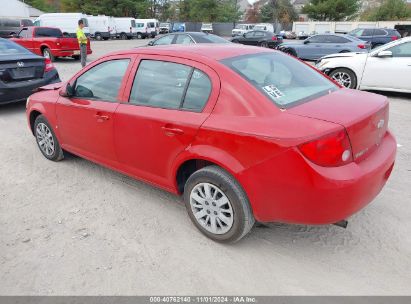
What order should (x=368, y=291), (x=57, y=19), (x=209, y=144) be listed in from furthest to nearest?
(x=57, y=19) → (x=209, y=144) → (x=368, y=291)

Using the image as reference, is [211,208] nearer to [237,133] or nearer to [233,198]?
[233,198]

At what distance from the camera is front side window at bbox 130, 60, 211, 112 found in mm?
2934

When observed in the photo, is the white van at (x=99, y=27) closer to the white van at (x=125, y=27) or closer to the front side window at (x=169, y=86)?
the white van at (x=125, y=27)

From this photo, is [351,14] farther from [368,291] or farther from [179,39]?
[368,291]

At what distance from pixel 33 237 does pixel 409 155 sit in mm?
4735

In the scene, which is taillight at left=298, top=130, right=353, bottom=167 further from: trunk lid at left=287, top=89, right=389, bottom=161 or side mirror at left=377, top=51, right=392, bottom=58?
side mirror at left=377, top=51, right=392, bottom=58

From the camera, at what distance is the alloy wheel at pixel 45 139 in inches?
183

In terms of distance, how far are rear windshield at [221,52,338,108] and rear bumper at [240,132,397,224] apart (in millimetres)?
557

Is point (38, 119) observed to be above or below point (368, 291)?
above

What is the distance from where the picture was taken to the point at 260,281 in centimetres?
259

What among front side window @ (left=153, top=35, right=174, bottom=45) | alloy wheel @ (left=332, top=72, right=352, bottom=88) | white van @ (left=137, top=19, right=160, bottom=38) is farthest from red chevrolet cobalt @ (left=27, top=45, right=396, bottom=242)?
white van @ (left=137, top=19, right=160, bottom=38)

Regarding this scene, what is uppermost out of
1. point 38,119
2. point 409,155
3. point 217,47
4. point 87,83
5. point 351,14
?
point 351,14

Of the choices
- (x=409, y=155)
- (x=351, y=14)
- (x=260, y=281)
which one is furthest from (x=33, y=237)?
(x=351, y=14)

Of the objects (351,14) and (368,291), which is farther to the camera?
(351,14)
